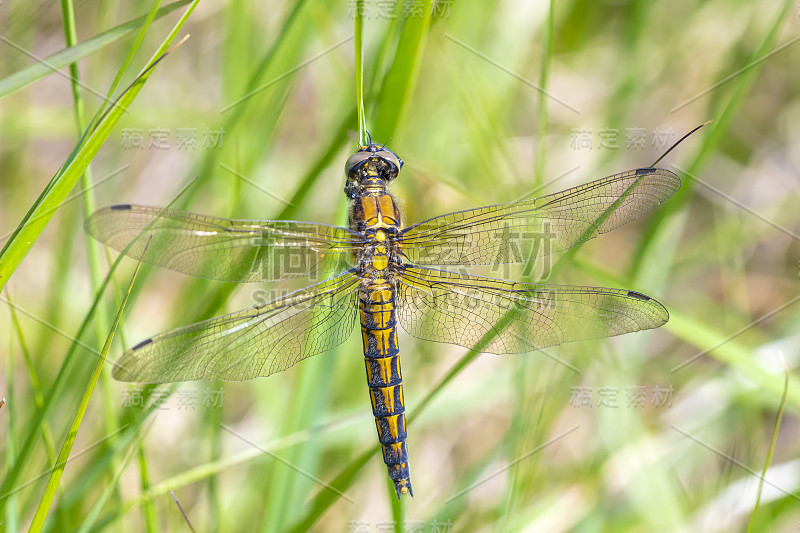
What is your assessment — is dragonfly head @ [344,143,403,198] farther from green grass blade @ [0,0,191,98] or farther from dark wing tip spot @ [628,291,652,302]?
dark wing tip spot @ [628,291,652,302]

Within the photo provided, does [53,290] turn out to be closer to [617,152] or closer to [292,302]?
[292,302]
